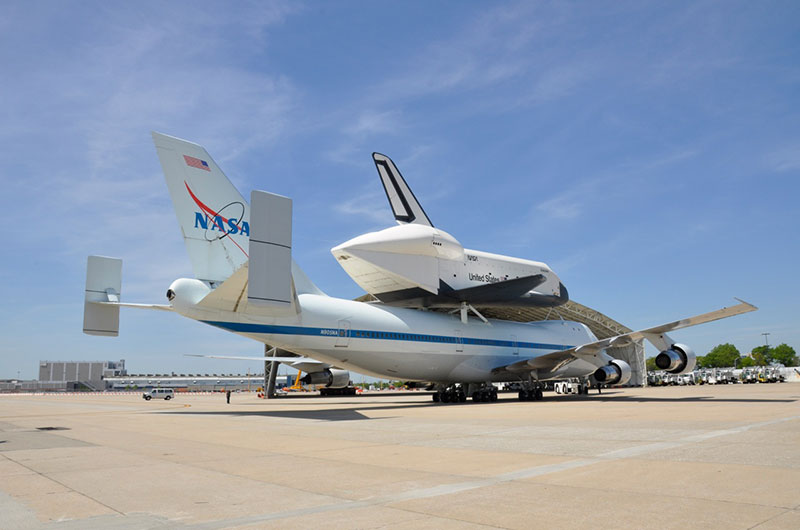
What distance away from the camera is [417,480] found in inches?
234

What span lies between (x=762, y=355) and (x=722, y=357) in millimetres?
12570

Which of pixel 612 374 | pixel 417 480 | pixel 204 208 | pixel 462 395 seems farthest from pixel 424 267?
pixel 417 480

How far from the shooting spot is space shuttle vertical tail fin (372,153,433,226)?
29.3 m

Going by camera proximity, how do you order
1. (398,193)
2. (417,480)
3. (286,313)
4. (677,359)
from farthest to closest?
1. (398,193)
2. (677,359)
3. (286,313)
4. (417,480)

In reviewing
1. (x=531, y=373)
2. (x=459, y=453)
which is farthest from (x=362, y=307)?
(x=459, y=453)

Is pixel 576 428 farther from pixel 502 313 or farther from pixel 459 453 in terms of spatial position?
pixel 502 313

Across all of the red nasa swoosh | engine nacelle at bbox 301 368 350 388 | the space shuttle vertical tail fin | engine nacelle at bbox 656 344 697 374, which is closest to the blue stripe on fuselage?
the red nasa swoosh

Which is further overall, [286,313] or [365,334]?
[365,334]

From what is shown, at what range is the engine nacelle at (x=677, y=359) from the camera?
2373 centimetres

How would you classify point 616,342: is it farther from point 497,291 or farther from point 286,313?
point 286,313

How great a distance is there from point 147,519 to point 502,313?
48.3 meters

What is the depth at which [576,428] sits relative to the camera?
11.2 m

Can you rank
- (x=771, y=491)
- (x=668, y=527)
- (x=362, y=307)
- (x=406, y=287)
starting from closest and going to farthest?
(x=668, y=527) → (x=771, y=491) → (x=362, y=307) → (x=406, y=287)

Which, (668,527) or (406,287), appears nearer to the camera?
(668,527)
